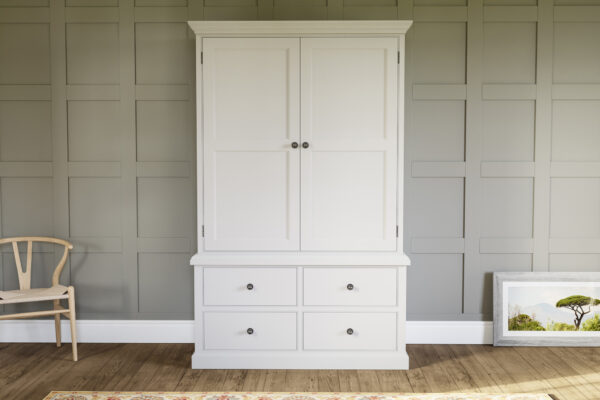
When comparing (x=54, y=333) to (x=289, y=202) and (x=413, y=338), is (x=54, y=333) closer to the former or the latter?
(x=289, y=202)

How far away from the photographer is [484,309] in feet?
11.3

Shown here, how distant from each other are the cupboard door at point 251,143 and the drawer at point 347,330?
0.49 m

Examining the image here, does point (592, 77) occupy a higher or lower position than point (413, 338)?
higher

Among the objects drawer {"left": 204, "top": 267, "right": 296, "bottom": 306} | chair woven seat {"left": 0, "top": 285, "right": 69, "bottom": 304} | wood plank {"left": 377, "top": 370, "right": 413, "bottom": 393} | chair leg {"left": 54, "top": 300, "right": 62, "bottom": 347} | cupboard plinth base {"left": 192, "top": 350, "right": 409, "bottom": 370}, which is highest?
drawer {"left": 204, "top": 267, "right": 296, "bottom": 306}

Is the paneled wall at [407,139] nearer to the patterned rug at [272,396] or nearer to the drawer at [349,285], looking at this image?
the drawer at [349,285]

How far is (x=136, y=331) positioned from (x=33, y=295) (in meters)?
0.73

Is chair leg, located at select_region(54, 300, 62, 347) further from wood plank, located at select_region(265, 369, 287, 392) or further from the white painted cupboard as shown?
wood plank, located at select_region(265, 369, 287, 392)

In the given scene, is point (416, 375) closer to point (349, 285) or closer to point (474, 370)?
point (474, 370)

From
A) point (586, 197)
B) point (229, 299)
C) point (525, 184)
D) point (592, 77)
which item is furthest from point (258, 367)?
point (592, 77)

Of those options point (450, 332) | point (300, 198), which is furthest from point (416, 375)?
point (300, 198)

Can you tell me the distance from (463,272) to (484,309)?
1.01 ft

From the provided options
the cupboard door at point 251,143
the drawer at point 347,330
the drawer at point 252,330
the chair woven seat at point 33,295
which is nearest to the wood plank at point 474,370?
the drawer at point 347,330

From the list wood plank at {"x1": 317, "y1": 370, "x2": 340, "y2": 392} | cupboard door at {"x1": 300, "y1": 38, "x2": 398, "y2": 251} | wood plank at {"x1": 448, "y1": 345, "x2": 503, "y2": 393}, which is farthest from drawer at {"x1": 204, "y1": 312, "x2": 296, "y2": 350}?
wood plank at {"x1": 448, "y1": 345, "x2": 503, "y2": 393}

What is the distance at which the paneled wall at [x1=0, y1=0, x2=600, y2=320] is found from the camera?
3344mm
